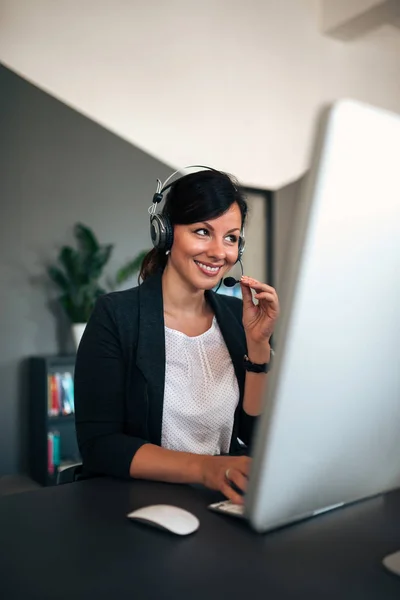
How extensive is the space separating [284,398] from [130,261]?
344cm

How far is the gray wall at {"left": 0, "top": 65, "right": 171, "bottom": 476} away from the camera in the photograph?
133 inches

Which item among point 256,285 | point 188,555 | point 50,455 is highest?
point 256,285

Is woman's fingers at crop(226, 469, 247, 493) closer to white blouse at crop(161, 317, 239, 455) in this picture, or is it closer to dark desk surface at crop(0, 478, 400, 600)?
dark desk surface at crop(0, 478, 400, 600)

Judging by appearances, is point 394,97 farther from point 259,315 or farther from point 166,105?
point 259,315

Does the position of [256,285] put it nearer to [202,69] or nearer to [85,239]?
[85,239]

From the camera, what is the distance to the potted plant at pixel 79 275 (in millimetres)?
3418

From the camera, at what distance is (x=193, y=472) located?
100 centimetres

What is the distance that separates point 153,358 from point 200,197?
1.48 ft

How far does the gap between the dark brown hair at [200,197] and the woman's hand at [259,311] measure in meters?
0.22

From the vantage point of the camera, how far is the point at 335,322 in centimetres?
53

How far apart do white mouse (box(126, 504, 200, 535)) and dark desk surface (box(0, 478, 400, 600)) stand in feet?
0.04

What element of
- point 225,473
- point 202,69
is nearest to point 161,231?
point 225,473

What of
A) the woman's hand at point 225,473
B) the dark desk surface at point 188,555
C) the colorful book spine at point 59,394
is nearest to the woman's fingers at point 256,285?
the woman's hand at point 225,473

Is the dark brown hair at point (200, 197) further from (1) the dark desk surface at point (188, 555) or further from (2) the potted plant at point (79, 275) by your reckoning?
(2) the potted plant at point (79, 275)
